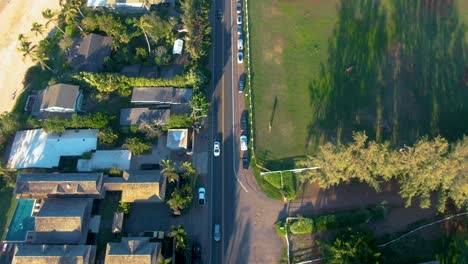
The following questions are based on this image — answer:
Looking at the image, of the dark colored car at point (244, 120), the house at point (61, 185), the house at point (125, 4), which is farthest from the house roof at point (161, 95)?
the house at point (125, 4)

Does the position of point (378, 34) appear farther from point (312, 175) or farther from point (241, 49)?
point (312, 175)

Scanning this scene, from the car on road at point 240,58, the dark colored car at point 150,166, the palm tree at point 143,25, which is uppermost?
the palm tree at point 143,25

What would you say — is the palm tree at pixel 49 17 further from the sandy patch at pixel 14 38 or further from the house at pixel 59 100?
the house at pixel 59 100

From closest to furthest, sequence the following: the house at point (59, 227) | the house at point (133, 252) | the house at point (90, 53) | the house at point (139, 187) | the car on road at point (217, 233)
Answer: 1. the house at point (133, 252)
2. the house at point (59, 227)
3. the car on road at point (217, 233)
4. the house at point (139, 187)
5. the house at point (90, 53)

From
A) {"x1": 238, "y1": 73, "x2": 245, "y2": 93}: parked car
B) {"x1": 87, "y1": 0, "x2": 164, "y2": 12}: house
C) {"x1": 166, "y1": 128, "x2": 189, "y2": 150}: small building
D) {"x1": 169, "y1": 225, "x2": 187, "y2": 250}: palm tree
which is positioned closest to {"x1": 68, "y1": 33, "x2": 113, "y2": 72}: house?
{"x1": 87, "y1": 0, "x2": 164, "y2": 12}: house

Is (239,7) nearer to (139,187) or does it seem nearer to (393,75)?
(393,75)

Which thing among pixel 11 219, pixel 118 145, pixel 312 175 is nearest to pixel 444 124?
pixel 312 175

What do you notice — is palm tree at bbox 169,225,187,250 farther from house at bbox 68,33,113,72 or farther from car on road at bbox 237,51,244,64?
house at bbox 68,33,113,72
